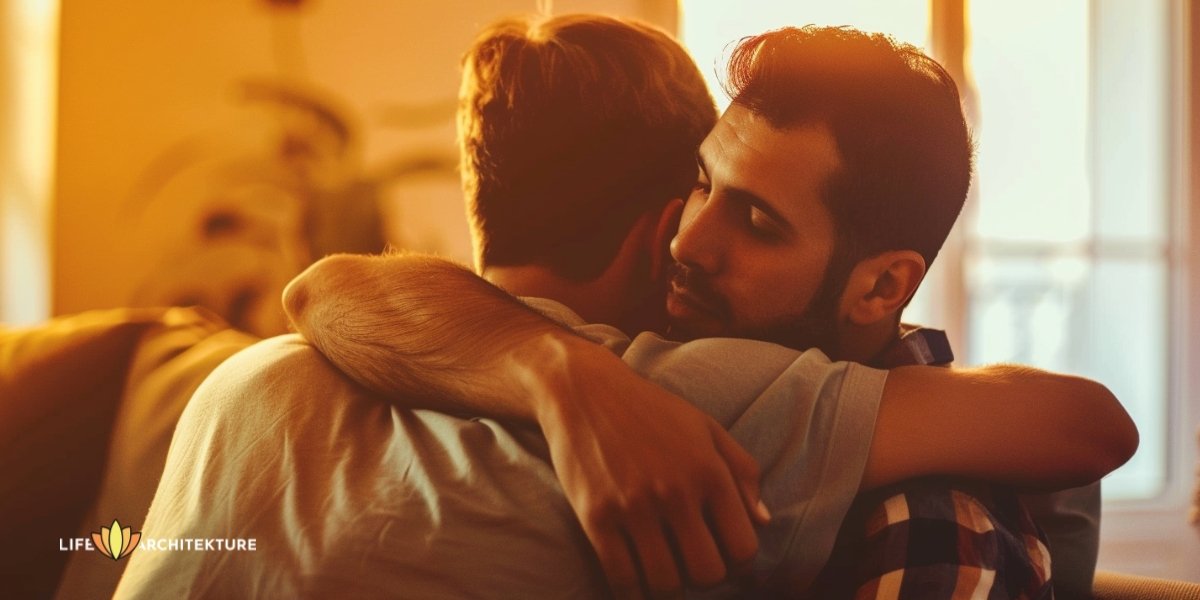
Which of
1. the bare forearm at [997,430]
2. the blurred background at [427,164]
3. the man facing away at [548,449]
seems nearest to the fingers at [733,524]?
the man facing away at [548,449]

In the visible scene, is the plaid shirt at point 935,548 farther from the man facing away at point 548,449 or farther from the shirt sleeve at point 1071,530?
the shirt sleeve at point 1071,530

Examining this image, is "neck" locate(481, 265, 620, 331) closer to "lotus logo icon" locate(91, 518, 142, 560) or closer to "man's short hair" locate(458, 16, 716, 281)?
"man's short hair" locate(458, 16, 716, 281)

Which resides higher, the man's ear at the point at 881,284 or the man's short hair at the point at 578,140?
the man's short hair at the point at 578,140

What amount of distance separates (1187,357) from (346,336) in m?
3.46

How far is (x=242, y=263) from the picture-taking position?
250 cm

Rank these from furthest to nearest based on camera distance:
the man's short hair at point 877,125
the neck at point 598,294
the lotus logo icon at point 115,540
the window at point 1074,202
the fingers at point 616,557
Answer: the window at point 1074,202 → the lotus logo icon at point 115,540 → the neck at point 598,294 → the man's short hair at point 877,125 → the fingers at point 616,557

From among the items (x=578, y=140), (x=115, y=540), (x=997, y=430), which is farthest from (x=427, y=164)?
(x=997, y=430)

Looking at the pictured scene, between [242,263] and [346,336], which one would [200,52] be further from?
[346,336]

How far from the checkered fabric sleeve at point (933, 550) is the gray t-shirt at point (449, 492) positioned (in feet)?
0.17

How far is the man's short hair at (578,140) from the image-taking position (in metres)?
0.86

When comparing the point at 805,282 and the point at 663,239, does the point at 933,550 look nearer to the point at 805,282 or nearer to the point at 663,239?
the point at 805,282

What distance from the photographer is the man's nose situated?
2.45 feet

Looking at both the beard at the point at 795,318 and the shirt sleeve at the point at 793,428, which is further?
the beard at the point at 795,318

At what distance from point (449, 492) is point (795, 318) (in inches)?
13.8
